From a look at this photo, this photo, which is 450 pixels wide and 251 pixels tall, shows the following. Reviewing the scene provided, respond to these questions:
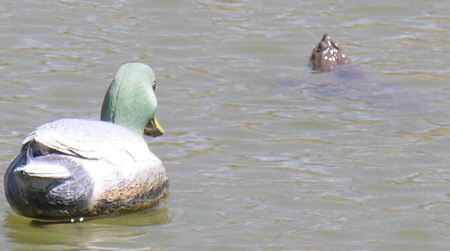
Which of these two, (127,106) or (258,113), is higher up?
(127,106)

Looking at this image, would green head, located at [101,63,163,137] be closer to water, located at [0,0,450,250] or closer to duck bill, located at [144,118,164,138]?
duck bill, located at [144,118,164,138]

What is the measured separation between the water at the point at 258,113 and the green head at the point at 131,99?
0.50 m

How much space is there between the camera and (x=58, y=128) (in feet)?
18.2

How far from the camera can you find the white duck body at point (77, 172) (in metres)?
5.43

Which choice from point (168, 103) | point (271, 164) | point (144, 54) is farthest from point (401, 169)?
point (144, 54)

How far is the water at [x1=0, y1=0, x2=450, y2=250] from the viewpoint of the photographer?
5.65 m

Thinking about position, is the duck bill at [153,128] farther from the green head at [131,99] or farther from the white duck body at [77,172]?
the white duck body at [77,172]

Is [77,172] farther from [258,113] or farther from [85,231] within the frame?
[258,113]

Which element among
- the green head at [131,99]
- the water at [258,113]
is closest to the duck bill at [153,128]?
the green head at [131,99]

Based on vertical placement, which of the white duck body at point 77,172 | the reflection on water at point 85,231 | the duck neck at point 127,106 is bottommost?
the reflection on water at point 85,231

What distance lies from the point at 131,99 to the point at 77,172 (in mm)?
812

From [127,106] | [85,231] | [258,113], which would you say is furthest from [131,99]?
[258,113]

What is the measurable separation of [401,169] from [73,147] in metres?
2.34

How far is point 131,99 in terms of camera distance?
612 centimetres
